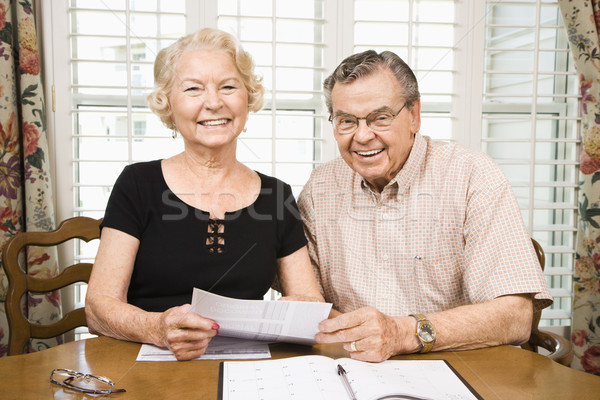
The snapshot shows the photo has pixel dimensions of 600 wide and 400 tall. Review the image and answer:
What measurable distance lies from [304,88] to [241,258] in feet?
3.48

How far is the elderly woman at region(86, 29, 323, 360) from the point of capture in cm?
133

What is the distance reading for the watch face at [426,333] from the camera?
3.49 ft

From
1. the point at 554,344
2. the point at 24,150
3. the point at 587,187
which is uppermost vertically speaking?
the point at 24,150

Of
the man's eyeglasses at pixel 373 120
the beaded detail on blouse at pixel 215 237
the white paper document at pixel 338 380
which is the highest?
the man's eyeglasses at pixel 373 120

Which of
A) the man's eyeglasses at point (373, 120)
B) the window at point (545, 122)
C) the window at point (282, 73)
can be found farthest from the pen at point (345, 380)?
the window at point (545, 122)

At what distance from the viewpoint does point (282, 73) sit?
7.07 ft

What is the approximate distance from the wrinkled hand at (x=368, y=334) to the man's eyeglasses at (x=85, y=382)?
44 centimetres

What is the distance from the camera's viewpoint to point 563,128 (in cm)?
241

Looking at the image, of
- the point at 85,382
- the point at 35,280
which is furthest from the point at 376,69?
the point at 35,280

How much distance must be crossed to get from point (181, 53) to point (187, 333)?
82 cm

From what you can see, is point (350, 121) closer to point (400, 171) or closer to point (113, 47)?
point (400, 171)

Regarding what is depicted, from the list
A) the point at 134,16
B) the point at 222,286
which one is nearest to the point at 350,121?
the point at 222,286

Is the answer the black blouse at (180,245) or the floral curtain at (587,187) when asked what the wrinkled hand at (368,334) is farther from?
the floral curtain at (587,187)

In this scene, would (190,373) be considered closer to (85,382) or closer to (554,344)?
(85,382)
